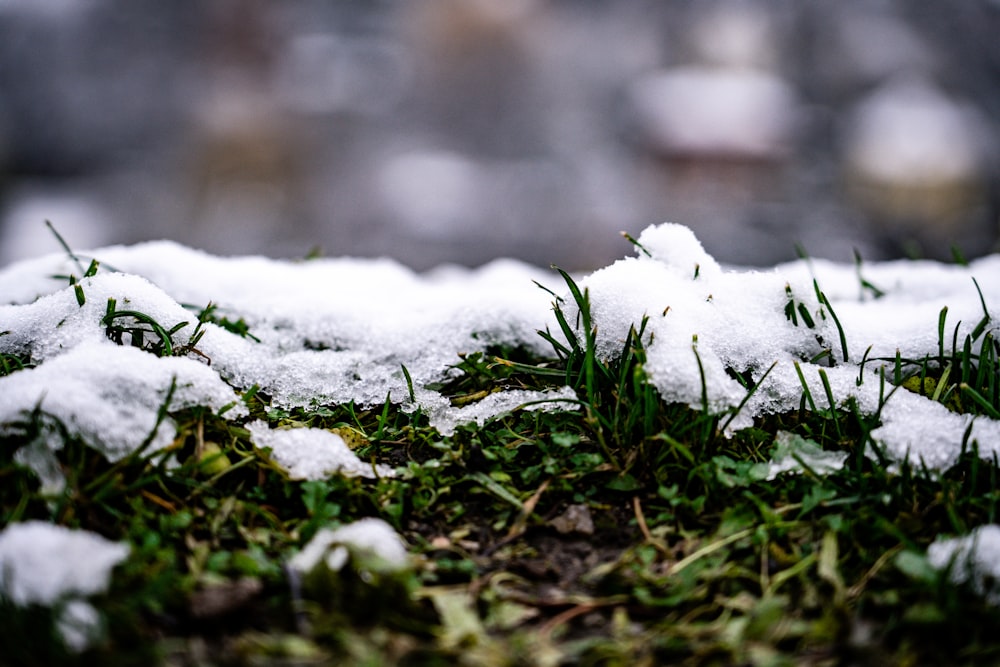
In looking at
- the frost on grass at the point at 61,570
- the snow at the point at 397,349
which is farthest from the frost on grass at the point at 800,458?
the frost on grass at the point at 61,570

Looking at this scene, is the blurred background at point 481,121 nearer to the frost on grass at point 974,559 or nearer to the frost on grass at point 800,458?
the frost on grass at point 800,458

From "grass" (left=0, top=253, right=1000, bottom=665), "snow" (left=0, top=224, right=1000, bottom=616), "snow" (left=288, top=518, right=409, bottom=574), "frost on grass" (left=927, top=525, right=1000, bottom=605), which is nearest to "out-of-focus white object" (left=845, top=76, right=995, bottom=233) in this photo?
"snow" (left=0, top=224, right=1000, bottom=616)

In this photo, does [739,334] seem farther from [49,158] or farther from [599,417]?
[49,158]

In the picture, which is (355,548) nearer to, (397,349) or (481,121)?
(397,349)

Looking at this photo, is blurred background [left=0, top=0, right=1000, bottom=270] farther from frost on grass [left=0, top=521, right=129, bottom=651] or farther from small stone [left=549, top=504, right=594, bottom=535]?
frost on grass [left=0, top=521, right=129, bottom=651]

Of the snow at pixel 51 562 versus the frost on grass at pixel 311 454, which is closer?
Result: the snow at pixel 51 562

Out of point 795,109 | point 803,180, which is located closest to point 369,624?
point 803,180
